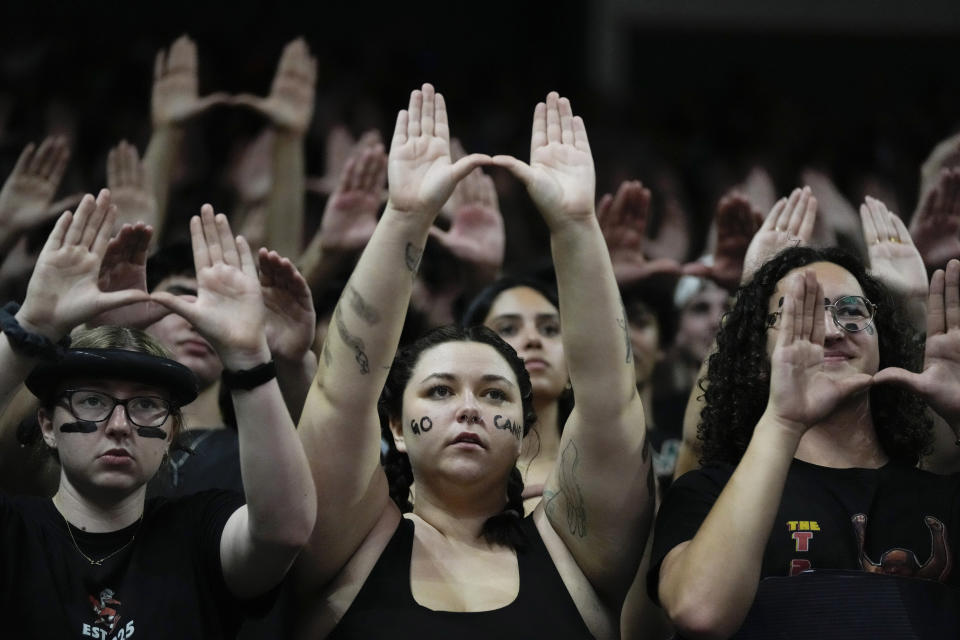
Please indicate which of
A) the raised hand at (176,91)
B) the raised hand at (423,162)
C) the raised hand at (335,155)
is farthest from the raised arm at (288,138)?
the raised hand at (423,162)

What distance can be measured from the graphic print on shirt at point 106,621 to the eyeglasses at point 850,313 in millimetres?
1432

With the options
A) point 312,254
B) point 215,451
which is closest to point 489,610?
point 215,451

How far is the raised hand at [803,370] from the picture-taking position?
2.41 meters

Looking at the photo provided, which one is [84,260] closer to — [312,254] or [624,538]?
[624,538]

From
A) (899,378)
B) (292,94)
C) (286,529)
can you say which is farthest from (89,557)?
(292,94)

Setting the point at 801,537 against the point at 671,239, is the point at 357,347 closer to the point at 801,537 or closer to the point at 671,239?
the point at 801,537

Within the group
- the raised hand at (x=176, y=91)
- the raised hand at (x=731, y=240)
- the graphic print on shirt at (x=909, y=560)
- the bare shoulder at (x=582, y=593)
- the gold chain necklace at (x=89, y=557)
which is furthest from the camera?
the raised hand at (x=176, y=91)

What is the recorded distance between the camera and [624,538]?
2645mm

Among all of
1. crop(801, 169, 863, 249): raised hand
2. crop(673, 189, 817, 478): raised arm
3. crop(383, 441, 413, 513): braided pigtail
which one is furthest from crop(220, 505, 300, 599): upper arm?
crop(801, 169, 863, 249): raised hand

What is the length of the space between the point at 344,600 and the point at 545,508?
0.48 metres

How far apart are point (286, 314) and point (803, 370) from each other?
113 centimetres

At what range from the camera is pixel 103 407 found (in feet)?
8.13

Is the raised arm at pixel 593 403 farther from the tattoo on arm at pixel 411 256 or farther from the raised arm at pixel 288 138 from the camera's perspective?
the raised arm at pixel 288 138

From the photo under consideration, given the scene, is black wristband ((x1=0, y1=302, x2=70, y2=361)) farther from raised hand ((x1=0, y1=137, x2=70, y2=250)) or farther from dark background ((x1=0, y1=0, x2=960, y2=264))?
dark background ((x1=0, y1=0, x2=960, y2=264))
